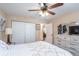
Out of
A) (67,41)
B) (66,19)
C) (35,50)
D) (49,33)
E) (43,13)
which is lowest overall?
(35,50)

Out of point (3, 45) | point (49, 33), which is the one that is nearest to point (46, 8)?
point (49, 33)

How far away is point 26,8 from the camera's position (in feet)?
5.41

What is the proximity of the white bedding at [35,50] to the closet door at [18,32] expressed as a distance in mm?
103

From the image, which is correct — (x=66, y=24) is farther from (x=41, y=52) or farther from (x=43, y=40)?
(x=41, y=52)

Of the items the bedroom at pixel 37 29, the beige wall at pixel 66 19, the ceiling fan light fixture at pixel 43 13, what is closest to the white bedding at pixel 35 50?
the bedroom at pixel 37 29

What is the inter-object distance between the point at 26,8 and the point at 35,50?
69 centimetres

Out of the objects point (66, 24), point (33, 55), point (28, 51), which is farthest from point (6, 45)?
point (66, 24)

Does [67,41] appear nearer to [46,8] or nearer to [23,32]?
[46,8]

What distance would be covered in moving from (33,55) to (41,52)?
13 centimetres

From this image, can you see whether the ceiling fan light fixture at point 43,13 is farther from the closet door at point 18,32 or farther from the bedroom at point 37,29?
the closet door at point 18,32

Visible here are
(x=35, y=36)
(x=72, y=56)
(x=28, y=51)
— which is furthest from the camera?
(x=35, y=36)

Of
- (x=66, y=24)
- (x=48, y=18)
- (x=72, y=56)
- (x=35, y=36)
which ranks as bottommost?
(x=72, y=56)

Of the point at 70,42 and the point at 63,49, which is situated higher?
the point at 70,42

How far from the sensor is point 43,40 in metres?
1.77
